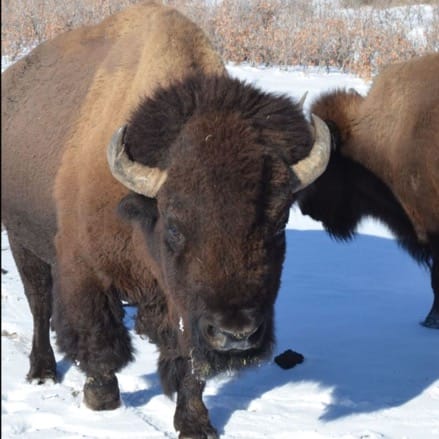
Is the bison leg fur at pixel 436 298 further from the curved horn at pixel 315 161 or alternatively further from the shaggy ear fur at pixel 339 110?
the curved horn at pixel 315 161

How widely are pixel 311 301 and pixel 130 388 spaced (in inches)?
97.8

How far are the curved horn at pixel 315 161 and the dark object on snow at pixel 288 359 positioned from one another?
1972 millimetres

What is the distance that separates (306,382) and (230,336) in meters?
2.13

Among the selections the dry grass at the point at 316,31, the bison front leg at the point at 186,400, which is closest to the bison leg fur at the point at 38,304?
the bison front leg at the point at 186,400

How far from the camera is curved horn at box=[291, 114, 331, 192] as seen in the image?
374cm

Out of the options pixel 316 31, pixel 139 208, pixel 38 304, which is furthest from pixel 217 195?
pixel 316 31

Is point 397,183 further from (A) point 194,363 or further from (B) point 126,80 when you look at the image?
(A) point 194,363

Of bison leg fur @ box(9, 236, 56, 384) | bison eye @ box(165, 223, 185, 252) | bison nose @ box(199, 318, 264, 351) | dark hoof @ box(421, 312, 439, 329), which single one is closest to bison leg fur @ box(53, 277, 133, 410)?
bison leg fur @ box(9, 236, 56, 384)

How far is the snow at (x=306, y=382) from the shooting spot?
432 centimetres

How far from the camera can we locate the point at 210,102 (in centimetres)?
367

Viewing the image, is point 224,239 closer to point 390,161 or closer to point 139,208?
point 139,208

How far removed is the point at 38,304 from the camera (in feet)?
17.3

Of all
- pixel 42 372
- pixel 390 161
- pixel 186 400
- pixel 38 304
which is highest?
pixel 390 161

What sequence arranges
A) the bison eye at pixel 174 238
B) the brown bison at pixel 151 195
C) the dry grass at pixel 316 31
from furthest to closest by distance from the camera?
the dry grass at pixel 316 31 → the bison eye at pixel 174 238 → the brown bison at pixel 151 195
